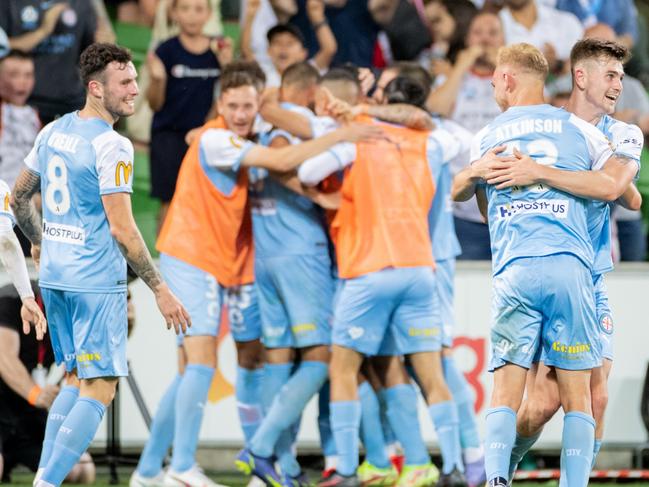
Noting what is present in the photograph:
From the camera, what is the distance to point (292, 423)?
895 centimetres

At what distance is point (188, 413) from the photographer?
337 inches

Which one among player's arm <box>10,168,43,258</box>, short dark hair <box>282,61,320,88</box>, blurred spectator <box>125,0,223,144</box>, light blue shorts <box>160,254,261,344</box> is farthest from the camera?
blurred spectator <box>125,0,223,144</box>

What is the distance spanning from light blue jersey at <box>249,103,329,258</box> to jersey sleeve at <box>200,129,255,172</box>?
0.35 metres

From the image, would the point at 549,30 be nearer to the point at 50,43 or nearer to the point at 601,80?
the point at 50,43

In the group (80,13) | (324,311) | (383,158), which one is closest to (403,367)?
(324,311)

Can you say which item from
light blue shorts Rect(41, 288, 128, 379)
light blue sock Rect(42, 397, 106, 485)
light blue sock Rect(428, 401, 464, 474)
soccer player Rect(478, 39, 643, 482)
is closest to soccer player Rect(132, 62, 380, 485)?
light blue sock Rect(428, 401, 464, 474)

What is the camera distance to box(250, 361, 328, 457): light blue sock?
346 inches

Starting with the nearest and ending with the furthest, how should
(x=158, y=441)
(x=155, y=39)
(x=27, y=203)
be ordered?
1. (x=27, y=203)
2. (x=158, y=441)
3. (x=155, y=39)

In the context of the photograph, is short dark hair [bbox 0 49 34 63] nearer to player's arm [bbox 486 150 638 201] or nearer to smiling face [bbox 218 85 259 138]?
smiling face [bbox 218 85 259 138]

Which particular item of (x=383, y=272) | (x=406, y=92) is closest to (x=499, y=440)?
(x=383, y=272)

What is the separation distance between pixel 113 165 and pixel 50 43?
503cm

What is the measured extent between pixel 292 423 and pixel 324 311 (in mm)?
786

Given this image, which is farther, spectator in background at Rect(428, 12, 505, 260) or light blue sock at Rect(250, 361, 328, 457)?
spectator in background at Rect(428, 12, 505, 260)

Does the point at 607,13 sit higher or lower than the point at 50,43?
higher
